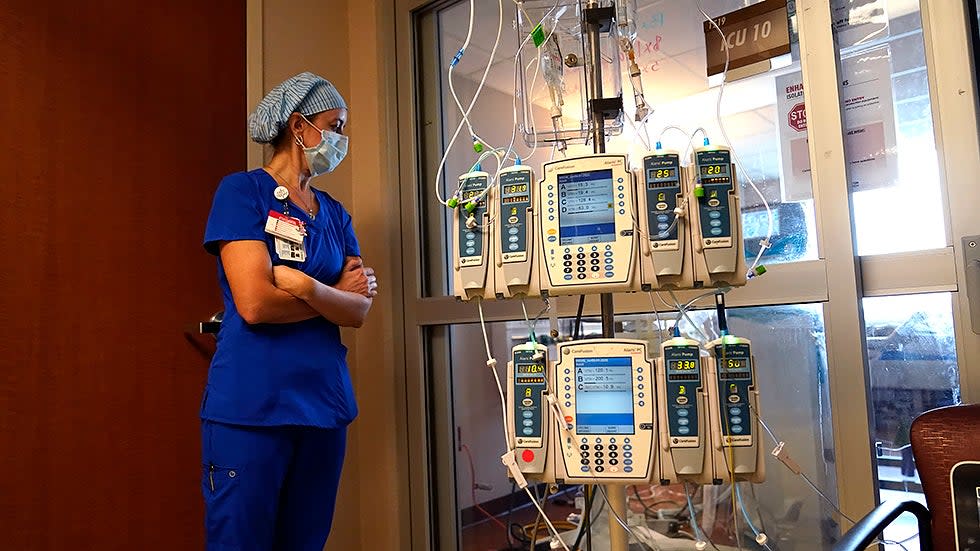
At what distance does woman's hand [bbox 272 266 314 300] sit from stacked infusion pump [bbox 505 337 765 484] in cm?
57

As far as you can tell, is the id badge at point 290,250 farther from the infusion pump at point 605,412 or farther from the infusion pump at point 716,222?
the infusion pump at point 716,222

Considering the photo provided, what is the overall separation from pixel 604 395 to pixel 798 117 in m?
0.88

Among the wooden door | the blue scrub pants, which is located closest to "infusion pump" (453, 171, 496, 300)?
the blue scrub pants

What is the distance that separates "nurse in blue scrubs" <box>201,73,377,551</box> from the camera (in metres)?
1.33

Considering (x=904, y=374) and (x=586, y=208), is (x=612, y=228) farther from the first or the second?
(x=904, y=374)

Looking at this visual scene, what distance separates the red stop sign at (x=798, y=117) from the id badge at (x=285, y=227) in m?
1.20

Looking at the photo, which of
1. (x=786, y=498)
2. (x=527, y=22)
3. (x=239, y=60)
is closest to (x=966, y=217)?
(x=786, y=498)

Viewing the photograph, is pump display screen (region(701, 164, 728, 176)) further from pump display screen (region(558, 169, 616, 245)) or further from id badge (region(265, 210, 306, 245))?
id badge (region(265, 210, 306, 245))

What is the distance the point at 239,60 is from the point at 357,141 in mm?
493

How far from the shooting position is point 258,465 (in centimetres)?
132

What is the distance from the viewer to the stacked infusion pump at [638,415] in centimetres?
103

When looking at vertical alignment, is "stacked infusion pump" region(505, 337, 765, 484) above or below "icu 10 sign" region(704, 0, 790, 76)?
below

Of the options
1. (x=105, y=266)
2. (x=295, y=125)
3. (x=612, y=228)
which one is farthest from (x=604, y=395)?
(x=105, y=266)

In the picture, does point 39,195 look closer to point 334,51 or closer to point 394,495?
point 334,51
